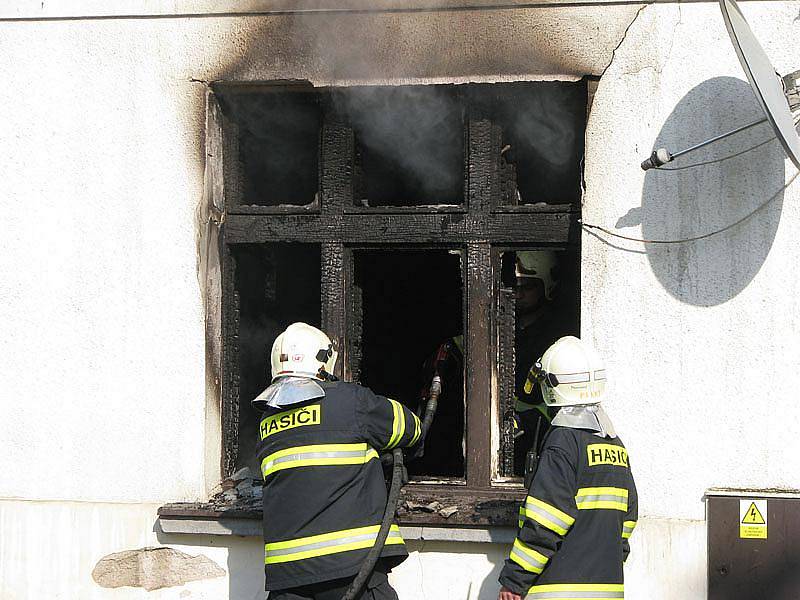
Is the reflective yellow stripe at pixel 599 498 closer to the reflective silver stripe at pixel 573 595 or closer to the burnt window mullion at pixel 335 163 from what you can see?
the reflective silver stripe at pixel 573 595

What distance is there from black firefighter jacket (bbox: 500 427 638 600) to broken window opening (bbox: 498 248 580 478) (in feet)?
3.47

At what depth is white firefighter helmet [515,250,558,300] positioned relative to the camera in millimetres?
5816

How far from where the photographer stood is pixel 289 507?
4.27 meters

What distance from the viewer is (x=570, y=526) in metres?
4.04

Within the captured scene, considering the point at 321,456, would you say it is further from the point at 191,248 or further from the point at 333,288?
the point at 191,248

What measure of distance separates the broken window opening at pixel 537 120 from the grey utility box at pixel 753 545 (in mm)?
1708

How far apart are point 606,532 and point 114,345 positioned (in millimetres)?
2611

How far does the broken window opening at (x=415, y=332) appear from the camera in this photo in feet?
22.2

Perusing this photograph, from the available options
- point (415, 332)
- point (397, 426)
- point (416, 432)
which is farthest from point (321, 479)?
point (415, 332)

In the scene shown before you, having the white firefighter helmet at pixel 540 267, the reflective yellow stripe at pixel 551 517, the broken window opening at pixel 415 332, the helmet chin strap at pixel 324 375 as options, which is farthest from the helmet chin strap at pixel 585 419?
the broken window opening at pixel 415 332

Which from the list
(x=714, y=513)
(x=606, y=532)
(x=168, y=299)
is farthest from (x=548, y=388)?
(x=168, y=299)

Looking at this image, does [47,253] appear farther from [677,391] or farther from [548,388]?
[677,391]

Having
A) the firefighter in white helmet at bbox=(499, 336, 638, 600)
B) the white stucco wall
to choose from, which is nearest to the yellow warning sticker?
the white stucco wall

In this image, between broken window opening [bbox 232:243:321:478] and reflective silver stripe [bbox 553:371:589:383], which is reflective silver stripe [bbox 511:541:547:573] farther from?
broken window opening [bbox 232:243:321:478]
